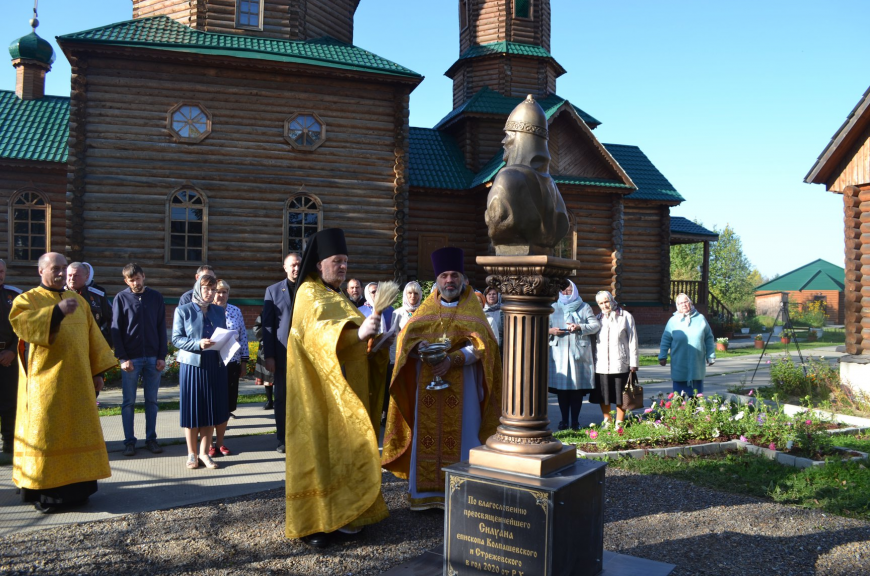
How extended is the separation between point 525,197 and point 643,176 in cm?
2051

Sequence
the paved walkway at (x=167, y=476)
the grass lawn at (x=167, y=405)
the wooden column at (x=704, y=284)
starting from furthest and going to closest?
the wooden column at (x=704, y=284) → the grass lawn at (x=167, y=405) → the paved walkway at (x=167, y=476)

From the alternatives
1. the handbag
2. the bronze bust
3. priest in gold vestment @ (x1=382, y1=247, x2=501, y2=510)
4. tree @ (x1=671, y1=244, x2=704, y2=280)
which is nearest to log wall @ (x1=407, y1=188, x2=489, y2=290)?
the handbag

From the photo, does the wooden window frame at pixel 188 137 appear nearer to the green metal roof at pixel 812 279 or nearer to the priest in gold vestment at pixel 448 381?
the priest in gold vestment at pixel 448 381

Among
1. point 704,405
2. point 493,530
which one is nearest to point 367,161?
point 704,405

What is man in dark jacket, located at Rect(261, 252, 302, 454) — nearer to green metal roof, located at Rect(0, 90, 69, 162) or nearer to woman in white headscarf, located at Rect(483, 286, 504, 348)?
woman in white headscarf, located at Rect(483, 286, 504, 348)

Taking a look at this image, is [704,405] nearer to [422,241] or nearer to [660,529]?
[660,529]

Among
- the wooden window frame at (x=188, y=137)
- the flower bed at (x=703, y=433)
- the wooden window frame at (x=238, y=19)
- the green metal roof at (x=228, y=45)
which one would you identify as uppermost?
the wooden window frame at (x=238, y=19)

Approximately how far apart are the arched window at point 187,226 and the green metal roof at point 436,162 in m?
6.20

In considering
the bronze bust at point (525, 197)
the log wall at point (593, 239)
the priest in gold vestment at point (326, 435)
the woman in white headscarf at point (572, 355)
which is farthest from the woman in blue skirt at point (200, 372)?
the log wall at point (593, 239)

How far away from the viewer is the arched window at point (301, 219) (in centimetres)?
1611

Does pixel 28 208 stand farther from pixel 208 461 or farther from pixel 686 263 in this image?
pixel 686 263

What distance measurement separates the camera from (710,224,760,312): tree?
42.8 metres

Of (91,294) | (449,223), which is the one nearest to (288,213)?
(449,223)

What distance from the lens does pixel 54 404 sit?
493 centimetres
